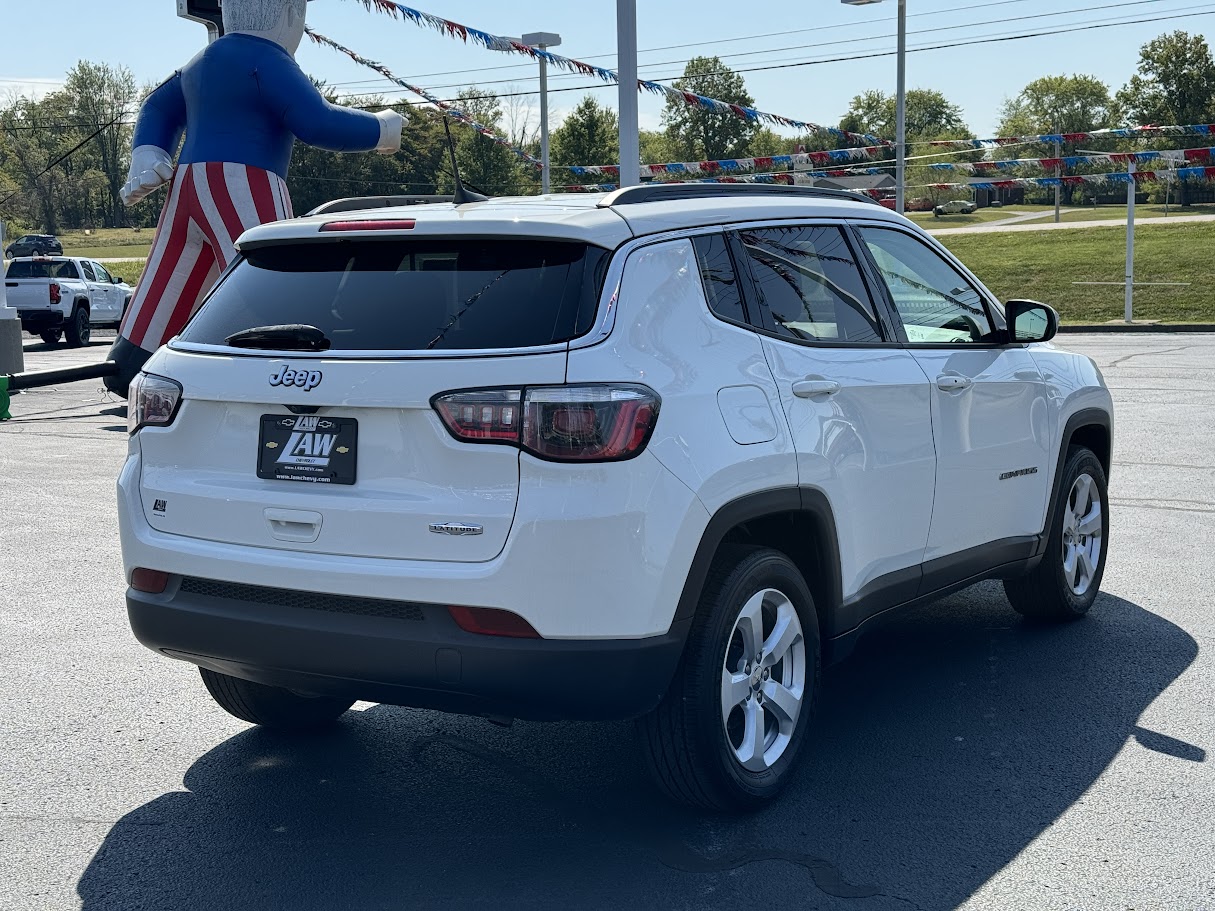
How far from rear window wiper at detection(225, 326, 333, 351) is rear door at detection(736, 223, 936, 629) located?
129cm

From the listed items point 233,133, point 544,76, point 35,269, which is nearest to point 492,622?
point 233,133

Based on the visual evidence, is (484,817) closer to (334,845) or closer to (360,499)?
(334,845)

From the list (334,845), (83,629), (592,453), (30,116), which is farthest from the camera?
(30,116)

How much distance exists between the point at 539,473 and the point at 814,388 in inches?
44.6

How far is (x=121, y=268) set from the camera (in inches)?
2324

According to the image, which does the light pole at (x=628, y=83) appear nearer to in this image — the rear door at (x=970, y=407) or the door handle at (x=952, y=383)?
the rear door at (x=970, y=407)

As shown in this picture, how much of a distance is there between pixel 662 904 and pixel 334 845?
3.14ft

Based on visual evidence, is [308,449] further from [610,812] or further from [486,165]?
[486,165]

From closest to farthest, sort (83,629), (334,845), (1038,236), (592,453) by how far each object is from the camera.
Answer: (592,453) < (334,845) < (83,629) < (1038,236)

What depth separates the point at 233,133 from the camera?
31.9 ft

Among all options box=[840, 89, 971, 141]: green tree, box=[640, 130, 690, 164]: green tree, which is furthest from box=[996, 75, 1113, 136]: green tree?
box=[640, 130, 690, 164]: green tree

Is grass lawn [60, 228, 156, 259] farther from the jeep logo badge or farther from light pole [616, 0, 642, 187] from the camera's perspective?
the jeep logo badge

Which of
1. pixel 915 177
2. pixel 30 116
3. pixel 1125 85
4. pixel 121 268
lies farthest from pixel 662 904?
pixel 30 116

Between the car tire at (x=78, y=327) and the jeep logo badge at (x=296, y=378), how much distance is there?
25834 mm
